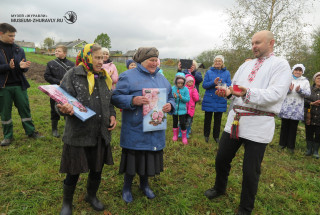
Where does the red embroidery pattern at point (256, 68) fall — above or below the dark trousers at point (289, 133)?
above

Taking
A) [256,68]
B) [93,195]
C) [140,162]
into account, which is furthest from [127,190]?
[256,68]

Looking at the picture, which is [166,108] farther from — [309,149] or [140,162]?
[309,149]

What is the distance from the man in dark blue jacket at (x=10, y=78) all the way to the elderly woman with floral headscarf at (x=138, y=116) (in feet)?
9.93

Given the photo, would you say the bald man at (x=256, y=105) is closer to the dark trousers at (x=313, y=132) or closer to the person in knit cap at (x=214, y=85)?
the person in knit cap at (x=214, y=85)

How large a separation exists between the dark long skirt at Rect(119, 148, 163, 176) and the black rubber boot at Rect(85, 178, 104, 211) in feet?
1.27

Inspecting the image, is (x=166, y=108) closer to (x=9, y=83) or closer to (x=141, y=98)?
(x=141, y=98)

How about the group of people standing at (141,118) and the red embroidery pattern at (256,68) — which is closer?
the group of people standing at (141,118)

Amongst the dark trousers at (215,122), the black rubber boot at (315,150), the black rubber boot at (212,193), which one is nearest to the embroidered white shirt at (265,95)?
the black rubber boot at (212,193)

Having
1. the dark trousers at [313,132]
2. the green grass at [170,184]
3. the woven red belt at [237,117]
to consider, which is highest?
the woven red belt at [237,117]

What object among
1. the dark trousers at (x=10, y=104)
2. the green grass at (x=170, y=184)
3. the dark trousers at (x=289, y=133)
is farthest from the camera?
the dark trousers at (x=289, y=133)

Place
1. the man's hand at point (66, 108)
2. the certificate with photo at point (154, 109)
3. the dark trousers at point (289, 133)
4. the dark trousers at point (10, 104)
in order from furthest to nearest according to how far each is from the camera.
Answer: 1. the dark trousers at point (289, 133)
2. the dark trousers at point (10, 104)
3. the certificate with photo at point (154, 109)
4. the man's hand at point (66, 108)

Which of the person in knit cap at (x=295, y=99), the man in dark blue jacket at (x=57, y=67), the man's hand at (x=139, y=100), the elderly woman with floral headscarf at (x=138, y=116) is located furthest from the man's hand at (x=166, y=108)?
the person in knit cap at (x=295, y=99)

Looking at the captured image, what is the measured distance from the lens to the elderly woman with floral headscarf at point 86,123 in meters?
2.31

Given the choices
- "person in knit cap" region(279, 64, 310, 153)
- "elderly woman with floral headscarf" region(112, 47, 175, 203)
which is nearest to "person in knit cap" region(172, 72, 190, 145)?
"elderly woman with floral headscarf" region(112, 47, 175, 203)
